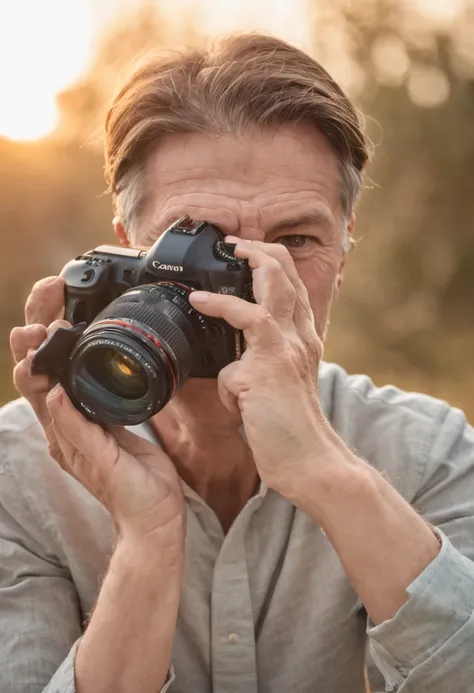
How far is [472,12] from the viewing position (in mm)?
4152

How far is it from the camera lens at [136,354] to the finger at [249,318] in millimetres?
58

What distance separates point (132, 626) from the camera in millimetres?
1163

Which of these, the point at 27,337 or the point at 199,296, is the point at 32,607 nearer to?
the point at 27,337

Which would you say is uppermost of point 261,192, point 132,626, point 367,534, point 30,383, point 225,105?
point 225,105

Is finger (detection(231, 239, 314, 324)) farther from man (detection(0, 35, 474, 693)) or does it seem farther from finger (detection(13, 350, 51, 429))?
finger (detection(13, 350, 51, 429))

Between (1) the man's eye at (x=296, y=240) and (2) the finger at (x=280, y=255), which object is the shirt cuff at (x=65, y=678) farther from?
(1) the man's eye at (x=296, y=240)

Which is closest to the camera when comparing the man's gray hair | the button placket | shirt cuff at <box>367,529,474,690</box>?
shirt cuff at <box>367,529,474,690</box>

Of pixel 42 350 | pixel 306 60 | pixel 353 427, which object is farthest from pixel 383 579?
pixel 306 60

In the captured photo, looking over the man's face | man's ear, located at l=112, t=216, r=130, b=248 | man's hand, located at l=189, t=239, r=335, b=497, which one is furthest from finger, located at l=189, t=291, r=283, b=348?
man's ear, located at l=112, t=216, r=130, b=248

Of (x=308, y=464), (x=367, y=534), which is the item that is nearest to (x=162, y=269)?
(x=308, y=464)

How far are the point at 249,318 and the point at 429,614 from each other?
452 mm

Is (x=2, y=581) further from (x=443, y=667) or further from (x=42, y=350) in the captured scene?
(x=443, y=667)

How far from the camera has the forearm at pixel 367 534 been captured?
3.60ft

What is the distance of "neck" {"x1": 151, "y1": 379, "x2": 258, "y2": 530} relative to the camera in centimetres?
141
